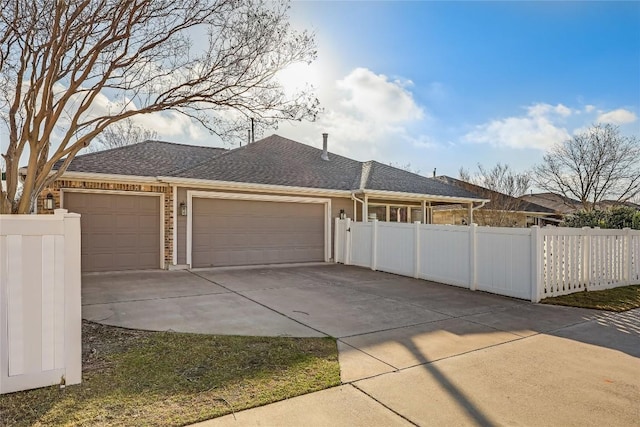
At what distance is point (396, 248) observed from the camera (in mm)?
11047

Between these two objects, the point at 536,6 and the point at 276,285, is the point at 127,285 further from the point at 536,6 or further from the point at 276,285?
the point at 536,6

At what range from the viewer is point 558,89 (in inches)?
531

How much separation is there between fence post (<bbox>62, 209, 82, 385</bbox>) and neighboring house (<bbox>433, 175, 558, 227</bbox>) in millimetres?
17586

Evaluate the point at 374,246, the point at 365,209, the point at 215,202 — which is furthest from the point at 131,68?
the point at 365,209

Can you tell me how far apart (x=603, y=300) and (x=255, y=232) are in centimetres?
878

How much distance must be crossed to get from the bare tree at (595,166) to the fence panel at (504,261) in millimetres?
17244

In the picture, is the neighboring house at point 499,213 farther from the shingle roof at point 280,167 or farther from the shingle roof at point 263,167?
the shingle roof at point 280,167

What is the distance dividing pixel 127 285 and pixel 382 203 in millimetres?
8989

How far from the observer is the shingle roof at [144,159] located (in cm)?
1049

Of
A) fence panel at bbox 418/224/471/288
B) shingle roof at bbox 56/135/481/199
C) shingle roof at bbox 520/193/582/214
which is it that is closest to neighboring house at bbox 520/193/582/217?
shingle roof at bbox 520/193/582/214

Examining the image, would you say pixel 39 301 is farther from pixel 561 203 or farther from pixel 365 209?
pixel 561 203

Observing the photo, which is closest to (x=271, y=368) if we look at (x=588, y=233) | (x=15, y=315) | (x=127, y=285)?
(x=15, y=315)

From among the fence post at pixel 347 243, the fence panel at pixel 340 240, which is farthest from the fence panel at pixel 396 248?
the fence panel at pixel 340 240

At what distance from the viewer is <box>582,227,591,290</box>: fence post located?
8258mm
